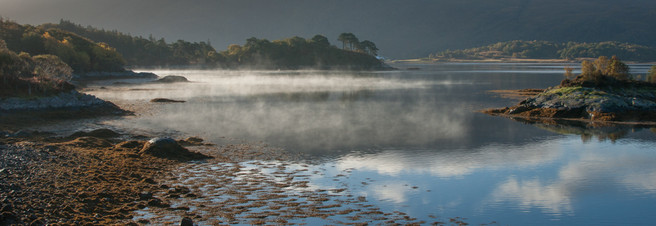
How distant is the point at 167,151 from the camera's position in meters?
21.0

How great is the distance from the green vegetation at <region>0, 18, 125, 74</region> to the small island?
94.5 meters

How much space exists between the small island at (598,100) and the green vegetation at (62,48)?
3720 inches

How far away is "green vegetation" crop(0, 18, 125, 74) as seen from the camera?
104 m

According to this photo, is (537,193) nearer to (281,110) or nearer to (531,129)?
(531,129)

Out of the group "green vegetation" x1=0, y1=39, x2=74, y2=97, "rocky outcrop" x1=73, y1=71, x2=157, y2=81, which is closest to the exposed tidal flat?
"green vegetation" x1=0, y1=39, x2=74, y2=97

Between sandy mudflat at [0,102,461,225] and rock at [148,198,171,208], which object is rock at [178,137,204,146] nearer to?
sandy mudflat at [0,102,461,225]

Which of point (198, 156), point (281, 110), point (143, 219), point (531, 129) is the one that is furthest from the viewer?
point (281, 110)

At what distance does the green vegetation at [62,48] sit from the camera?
342 feet

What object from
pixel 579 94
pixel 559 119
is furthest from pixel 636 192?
pixel 579 94

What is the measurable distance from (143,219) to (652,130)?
105ft

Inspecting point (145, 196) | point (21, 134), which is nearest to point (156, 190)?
point (145, 196)

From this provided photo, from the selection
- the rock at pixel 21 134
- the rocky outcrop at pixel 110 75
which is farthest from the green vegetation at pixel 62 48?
the rock at pixel 21 134

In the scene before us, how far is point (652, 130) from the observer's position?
3127 centimetres

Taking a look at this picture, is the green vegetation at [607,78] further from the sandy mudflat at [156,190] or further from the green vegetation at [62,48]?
the green vegetation at [62,48]
